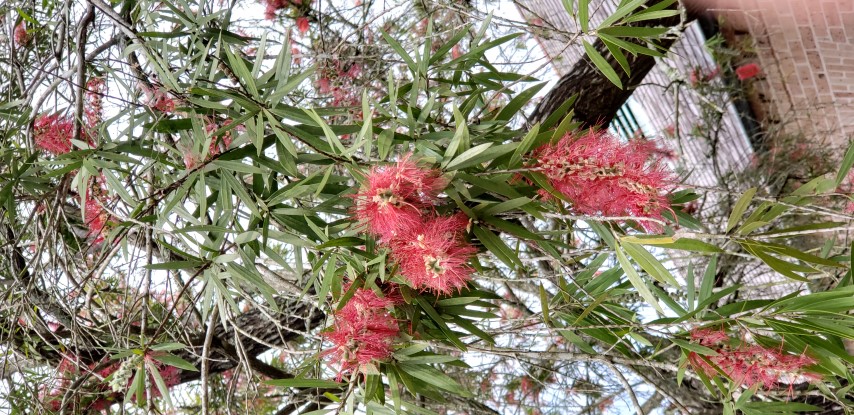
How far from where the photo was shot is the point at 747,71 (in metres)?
3.58

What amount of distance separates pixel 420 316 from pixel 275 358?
152cm

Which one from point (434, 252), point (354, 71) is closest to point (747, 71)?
point (354, 71)

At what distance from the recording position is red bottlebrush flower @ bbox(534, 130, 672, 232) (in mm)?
865

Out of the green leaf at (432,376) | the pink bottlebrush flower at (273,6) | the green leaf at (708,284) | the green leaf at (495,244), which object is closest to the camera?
the green leaf at (495,244)

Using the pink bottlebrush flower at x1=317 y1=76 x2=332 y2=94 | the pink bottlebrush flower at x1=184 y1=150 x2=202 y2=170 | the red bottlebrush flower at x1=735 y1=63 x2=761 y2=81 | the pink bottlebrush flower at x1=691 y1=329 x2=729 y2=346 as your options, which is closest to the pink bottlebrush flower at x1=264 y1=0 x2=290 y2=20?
the pink bottlebrush flower at x1=317 y1=76 x2=332 y2=94

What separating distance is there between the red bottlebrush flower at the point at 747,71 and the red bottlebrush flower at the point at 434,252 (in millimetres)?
3131

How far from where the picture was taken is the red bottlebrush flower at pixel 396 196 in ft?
2.64

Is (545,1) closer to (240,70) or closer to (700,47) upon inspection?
(700,47)

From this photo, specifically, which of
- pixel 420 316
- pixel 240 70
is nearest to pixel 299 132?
pixel 240 70

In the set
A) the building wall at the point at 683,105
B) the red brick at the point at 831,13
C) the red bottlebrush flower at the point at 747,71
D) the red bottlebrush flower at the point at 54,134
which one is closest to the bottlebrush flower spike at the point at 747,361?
the red bottlebrush flower at the point at 54,134

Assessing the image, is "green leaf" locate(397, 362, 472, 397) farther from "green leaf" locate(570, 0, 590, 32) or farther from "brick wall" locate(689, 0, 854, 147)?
"brick wall" locate(689, 0, 854, 147)

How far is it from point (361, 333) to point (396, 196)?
0.83 feet

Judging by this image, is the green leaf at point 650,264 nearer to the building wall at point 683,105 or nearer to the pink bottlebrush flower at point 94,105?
the pink bottlebrush flower at point 94,105

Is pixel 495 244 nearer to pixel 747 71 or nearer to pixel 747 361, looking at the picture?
pixel 747 361
